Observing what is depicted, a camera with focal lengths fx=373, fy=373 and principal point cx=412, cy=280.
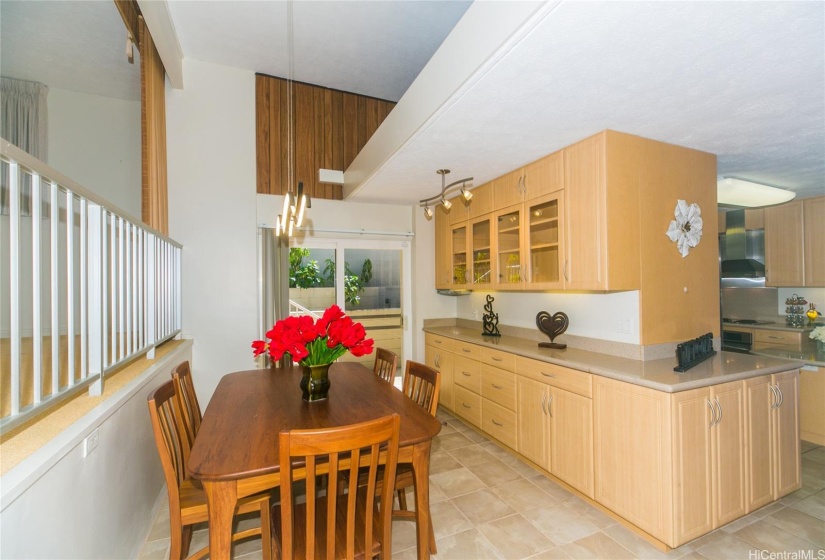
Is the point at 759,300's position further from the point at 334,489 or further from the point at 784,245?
the point at 334,489

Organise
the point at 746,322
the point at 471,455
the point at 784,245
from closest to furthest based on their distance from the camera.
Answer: the point at 471,455, the point at 784,245, the point at 746,322

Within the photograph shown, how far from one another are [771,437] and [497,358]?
1.82 metres

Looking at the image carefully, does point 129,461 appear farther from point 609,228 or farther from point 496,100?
point 609,228

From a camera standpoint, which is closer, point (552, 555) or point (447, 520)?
point (552, 555)

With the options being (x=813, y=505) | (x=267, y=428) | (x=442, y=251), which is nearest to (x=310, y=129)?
(x=442, y=251)

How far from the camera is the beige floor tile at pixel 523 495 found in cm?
249

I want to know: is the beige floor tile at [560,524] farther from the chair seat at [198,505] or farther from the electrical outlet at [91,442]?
the electrical outlet at [91,442]

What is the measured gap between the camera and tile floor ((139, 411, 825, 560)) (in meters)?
2.04

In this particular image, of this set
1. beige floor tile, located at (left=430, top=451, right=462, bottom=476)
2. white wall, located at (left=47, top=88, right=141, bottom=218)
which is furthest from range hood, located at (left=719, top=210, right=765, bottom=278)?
white wall, located at (left=47, top=88, right=141, bottom=218)

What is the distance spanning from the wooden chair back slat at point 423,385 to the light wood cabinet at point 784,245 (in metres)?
4.34

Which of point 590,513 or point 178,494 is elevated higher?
point 178,494

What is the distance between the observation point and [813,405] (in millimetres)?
3354

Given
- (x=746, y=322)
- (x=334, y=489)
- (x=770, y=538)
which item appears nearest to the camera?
(x=334, y=489)

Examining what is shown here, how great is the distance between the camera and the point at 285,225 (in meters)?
2.51
